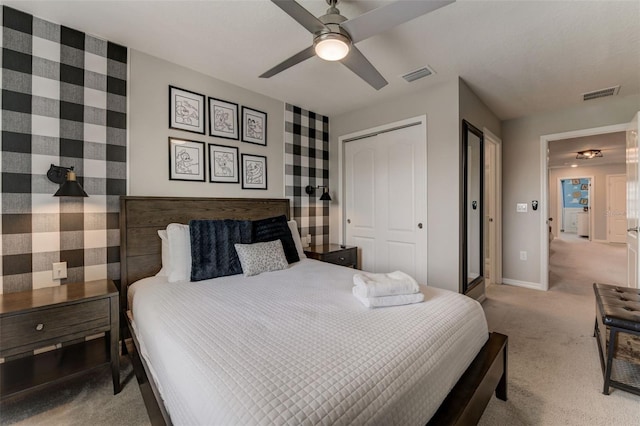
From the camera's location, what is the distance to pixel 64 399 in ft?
5.64

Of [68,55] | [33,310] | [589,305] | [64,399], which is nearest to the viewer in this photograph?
[33,310]

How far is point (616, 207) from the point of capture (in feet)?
25.7

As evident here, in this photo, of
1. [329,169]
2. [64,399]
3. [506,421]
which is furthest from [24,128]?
[506,421]

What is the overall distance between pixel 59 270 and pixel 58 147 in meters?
0.86

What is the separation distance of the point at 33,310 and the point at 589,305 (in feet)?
16.7

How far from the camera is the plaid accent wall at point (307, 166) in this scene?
11.4ft

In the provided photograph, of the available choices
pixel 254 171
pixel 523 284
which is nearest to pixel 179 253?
pixel 254 171

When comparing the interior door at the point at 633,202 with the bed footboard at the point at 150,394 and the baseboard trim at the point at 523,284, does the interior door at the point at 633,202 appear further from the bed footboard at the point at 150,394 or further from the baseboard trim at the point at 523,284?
the bed footboard at the point at 150,394

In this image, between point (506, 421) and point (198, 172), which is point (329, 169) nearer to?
point (198, 172)

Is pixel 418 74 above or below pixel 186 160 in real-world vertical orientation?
above

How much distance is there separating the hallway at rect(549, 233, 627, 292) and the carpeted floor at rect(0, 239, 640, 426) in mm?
1576

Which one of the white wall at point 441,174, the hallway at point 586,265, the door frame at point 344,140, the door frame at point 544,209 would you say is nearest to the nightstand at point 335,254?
the door frame at point 344,140

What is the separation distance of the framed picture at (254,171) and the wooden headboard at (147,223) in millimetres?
464

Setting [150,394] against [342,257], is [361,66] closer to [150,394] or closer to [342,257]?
[342,257]
